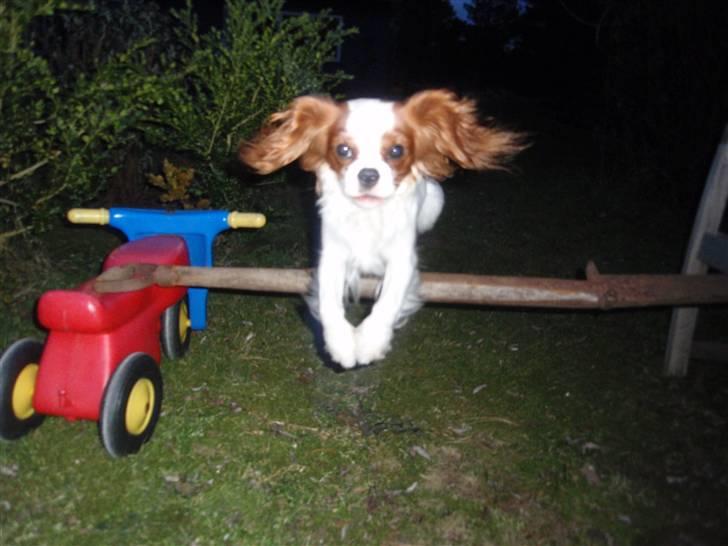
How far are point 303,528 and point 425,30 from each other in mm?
20784

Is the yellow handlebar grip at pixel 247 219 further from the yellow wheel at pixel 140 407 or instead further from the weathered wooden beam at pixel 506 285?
the yellow wheel at pixel 140 407

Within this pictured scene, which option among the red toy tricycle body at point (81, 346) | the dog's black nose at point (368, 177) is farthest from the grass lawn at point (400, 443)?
the dog's black nose at point (368, 177)

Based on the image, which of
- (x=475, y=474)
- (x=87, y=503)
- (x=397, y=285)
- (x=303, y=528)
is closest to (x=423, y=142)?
(x=397, y=285)

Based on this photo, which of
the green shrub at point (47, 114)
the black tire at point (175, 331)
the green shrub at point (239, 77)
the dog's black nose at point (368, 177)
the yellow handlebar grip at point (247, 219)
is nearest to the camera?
the dog's black nose at point (368, 177)

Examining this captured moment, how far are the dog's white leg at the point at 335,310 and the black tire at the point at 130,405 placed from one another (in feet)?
2.71

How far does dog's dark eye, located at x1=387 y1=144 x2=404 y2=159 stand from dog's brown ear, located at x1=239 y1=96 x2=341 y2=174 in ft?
1.04

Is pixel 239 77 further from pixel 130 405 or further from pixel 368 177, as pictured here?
pixel 130 405

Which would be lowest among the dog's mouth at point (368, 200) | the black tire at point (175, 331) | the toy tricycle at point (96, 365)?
the black tire at point (175, 331)

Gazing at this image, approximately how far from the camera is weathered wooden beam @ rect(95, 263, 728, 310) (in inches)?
101

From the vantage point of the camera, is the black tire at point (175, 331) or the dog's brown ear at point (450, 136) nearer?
the dog's brown ear at point (450, 136)

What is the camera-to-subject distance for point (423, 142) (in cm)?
286

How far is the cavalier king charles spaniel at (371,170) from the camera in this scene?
2615 mm

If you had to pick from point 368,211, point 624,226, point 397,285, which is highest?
point 368,211

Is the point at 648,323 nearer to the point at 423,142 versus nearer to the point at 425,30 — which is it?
the point at 423,142
